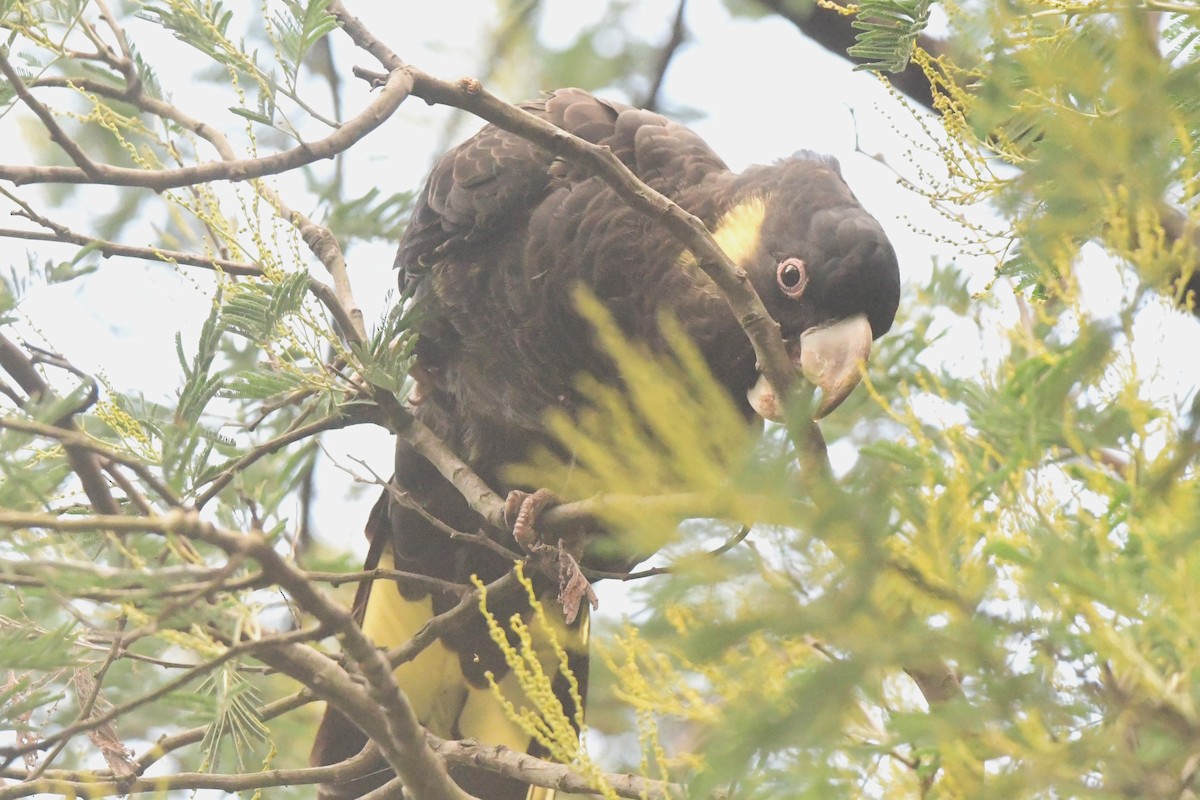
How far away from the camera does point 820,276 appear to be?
2.50 metres

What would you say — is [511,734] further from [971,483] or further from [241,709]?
[971,483]

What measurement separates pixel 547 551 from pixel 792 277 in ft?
2.65

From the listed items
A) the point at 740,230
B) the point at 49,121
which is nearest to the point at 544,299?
the point at 740,230

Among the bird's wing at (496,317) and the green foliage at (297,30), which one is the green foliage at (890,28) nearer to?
the bird's wing at (496,317)

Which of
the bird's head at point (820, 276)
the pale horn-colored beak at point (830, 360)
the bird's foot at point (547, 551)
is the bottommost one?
the bird's foot at point (547, 551)

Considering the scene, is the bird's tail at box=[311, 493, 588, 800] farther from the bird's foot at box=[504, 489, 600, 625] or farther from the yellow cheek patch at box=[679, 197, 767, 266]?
the yellow cheek patch at box=[679, 197, 767, 266]

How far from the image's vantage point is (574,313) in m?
2.79

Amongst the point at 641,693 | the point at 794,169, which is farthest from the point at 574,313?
the point at 641,693

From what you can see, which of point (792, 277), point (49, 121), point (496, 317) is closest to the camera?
point (49, 121)

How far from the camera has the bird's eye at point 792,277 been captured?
8.29ft

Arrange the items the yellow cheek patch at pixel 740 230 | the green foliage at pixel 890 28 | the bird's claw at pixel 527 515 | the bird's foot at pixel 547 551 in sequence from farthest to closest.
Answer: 1. the yellow cheek patch at pixel 740 230
2. the bird's claw at pixel 527 515
3. the bird's foot at pixel 547 551
4. the green foliage at pixel 890 28

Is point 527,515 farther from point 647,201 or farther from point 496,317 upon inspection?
point 647,201

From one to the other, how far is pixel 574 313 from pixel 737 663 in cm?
173

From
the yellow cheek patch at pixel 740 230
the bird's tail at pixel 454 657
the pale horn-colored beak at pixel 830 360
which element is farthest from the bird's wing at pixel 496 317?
the pale horn-colored beak at pixel 830 360
